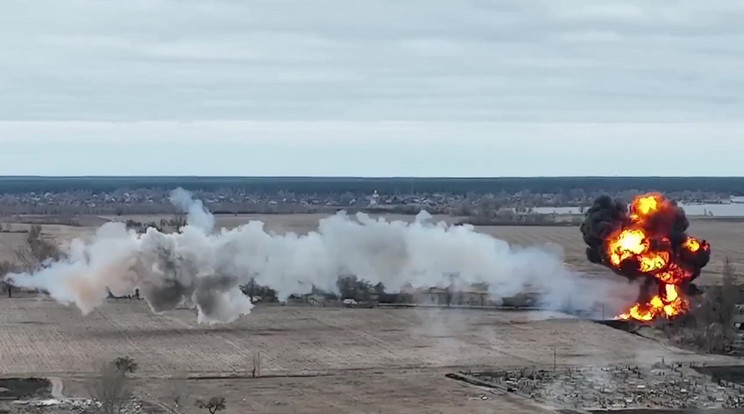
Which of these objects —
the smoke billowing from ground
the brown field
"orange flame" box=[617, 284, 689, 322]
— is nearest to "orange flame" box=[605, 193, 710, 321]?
"orange flame" box=[617, 284, 689, 322]

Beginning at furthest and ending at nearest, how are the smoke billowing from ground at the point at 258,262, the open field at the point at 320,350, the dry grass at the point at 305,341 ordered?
the dry grass at the point at 305,341
the smoke billowing from ground at the point at 258,262
the open field at the point at 320,350

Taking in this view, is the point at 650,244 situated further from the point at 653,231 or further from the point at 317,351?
the point at 317,351

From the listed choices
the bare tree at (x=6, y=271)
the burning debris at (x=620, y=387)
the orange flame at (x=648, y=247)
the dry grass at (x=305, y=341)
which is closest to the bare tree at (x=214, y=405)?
the dry grass at (x=305, y=341)

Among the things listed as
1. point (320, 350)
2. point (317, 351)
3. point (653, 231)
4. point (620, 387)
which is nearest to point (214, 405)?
point (620, 387)

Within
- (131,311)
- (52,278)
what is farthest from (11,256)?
(52,278)

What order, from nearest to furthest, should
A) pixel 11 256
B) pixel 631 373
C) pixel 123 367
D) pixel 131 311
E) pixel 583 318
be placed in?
pixel 123 367
pixel 631 373
pixel 583 318
pixel 131 311
pixel 11 256

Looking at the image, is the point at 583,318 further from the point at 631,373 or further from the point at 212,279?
the point at 212,279

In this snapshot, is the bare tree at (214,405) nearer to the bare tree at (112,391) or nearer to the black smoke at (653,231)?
the bare tree at (112,391)
